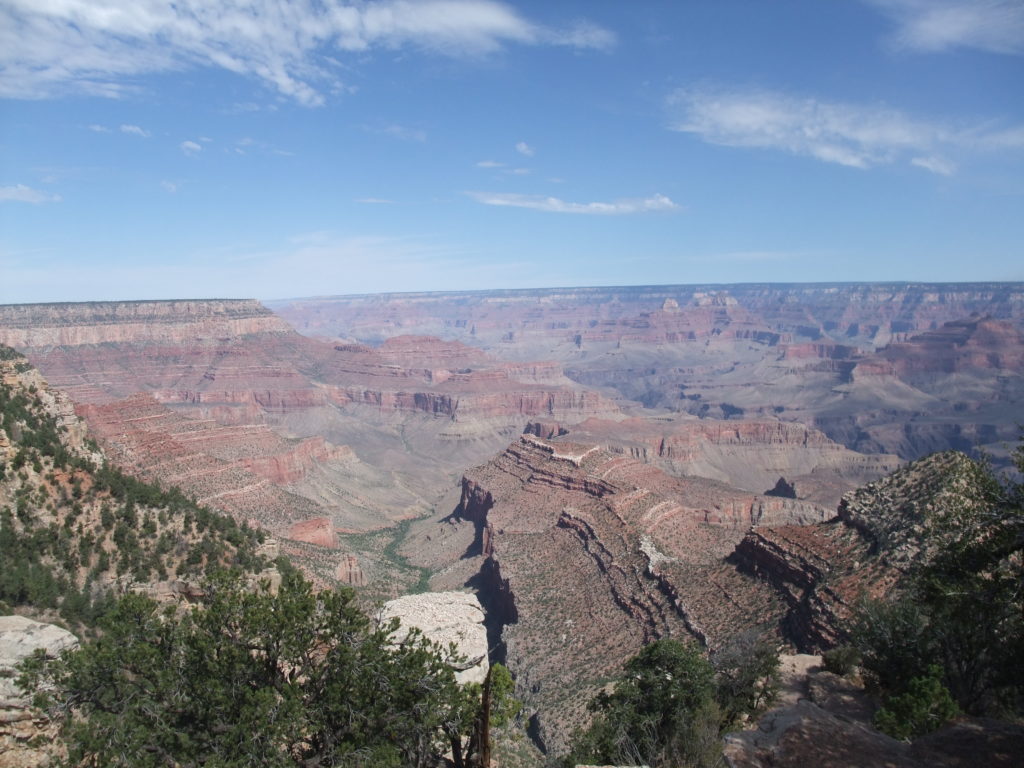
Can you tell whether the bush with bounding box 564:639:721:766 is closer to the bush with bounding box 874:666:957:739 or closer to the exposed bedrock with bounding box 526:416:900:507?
the bush with bounding box 874:666:957:739

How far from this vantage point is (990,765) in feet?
42.4

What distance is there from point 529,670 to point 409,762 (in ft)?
87.6

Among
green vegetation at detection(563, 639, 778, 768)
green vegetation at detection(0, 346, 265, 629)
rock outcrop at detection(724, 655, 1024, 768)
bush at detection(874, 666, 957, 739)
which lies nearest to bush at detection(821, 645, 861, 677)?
green vegetation at detection(563, 639, 778, 768)

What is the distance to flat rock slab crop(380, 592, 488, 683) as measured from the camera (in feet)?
90.7

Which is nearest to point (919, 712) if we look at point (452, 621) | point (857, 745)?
point (857, 745)

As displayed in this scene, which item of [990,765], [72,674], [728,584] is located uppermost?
[72,674]

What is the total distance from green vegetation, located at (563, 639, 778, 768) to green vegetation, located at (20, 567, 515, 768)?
321 inches

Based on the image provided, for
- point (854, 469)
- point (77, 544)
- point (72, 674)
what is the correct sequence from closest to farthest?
point (72, 674) < point (77, 544) < point (854, 469)

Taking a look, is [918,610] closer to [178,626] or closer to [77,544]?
[178,626]

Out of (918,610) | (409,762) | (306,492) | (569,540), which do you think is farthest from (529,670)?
(306,492)

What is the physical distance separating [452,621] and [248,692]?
20.7 m

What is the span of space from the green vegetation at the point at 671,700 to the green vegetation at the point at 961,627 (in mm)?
3984

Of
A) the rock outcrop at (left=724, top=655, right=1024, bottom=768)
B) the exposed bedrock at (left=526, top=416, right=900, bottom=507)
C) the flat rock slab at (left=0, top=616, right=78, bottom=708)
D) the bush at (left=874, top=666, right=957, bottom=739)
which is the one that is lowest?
the exposed bedrock at (left=526, top=416, right=900, bottom=507)

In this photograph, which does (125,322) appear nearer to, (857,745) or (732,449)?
(732,449)
